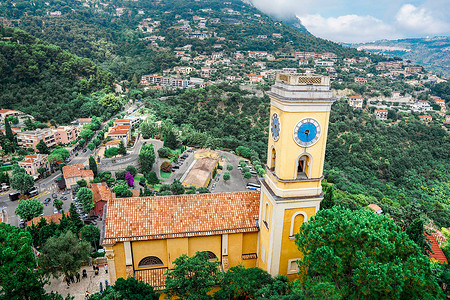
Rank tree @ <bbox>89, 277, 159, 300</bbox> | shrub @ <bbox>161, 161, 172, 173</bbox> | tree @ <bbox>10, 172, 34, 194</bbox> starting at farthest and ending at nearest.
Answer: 1. shrub @ <bbox>161, 161, 172, 173</bbox>
2. tree @ <bbox>10, 172, 34, 194</bbox>
3. tree @ <bbox>89, 277, 159, 300</bbox>

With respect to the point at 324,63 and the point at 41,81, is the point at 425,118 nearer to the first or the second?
the point at 324,63

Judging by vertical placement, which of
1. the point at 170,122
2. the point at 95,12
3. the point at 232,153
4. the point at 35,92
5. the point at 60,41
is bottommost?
the point at 232,153

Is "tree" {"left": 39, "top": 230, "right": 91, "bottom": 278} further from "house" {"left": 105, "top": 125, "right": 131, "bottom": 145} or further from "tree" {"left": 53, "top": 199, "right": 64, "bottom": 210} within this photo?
"house" {"left": 105, "top": 125, "right": 131, "bottom": 145}

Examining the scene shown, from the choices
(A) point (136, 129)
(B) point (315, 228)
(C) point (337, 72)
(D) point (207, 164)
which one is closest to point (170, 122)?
(A) point (136, 129)

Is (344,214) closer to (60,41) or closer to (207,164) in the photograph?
(207,164)

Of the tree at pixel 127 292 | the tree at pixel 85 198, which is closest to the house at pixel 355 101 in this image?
the tree at pixel 85 198

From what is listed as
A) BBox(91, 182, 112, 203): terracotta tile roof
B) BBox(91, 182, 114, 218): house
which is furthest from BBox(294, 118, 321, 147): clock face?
BBox(91, 182, 112, 203): terracotta tile roof
